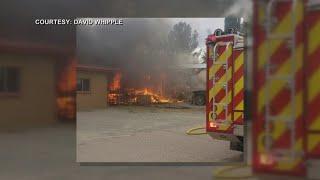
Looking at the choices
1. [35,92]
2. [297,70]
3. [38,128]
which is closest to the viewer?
[297,70]

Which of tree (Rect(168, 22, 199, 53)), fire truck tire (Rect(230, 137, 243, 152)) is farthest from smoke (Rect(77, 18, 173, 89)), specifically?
fire truck tire (Rect(230, 137, 243, 152))

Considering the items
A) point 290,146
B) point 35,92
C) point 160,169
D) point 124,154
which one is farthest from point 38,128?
point 290,146

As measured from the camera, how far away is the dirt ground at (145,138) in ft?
25.1

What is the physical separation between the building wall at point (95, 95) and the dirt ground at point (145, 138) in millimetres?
166

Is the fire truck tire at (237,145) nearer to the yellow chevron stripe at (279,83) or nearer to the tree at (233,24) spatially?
the tree at (233,24)

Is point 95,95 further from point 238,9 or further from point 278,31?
point 278,31

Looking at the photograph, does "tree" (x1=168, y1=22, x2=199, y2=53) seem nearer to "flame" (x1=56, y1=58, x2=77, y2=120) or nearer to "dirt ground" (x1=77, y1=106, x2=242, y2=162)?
"dirt ground" (x1=77, y1=106, x2=242, y2=162)

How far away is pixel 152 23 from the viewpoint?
704 centimetres

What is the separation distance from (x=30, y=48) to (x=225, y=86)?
28.9 feet

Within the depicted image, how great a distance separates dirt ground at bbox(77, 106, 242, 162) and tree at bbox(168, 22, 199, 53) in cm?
92

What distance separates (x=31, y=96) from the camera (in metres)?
14.5

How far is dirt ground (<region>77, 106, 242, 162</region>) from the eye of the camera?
7.65m

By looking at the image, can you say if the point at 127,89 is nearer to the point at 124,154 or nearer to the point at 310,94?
the point at 124,154

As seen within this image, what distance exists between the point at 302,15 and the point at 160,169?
13.4ft
